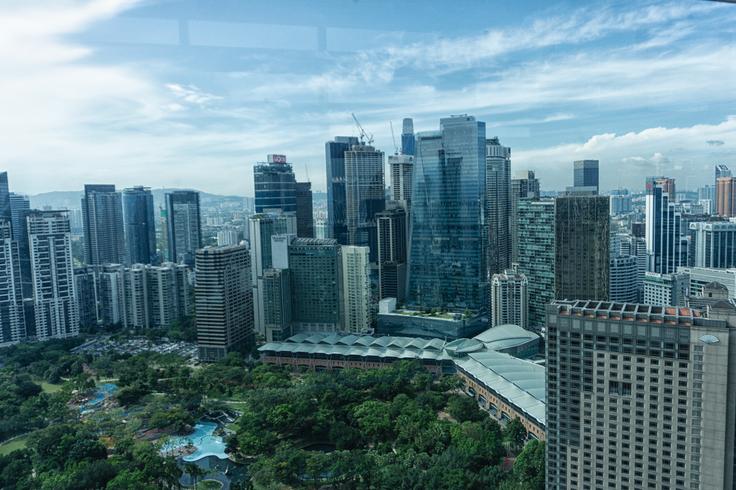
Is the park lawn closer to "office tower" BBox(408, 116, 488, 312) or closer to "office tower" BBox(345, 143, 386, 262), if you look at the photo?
"office tower" BBox(345, 143, 386, 262)

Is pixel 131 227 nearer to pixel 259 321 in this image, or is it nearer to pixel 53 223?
pixel 53 223

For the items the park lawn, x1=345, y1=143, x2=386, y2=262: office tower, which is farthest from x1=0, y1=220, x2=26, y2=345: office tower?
x1=345, y1=143, x2=386, y2=262: office tower

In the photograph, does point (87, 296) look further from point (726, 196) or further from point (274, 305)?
point (726, 196)

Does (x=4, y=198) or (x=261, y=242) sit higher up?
(x=4, y=198)

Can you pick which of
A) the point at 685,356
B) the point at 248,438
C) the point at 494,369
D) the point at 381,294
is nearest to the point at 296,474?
the point at 248,438

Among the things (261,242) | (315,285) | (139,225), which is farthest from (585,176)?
(139,225)

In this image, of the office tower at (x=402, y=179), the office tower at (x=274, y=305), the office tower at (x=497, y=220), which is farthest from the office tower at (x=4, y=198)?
the office tower at (x=497, y=220)

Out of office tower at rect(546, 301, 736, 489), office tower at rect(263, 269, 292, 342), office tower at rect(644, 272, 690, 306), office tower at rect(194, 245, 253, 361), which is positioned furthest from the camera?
office tower at rect(263, 269, 292, 342)
